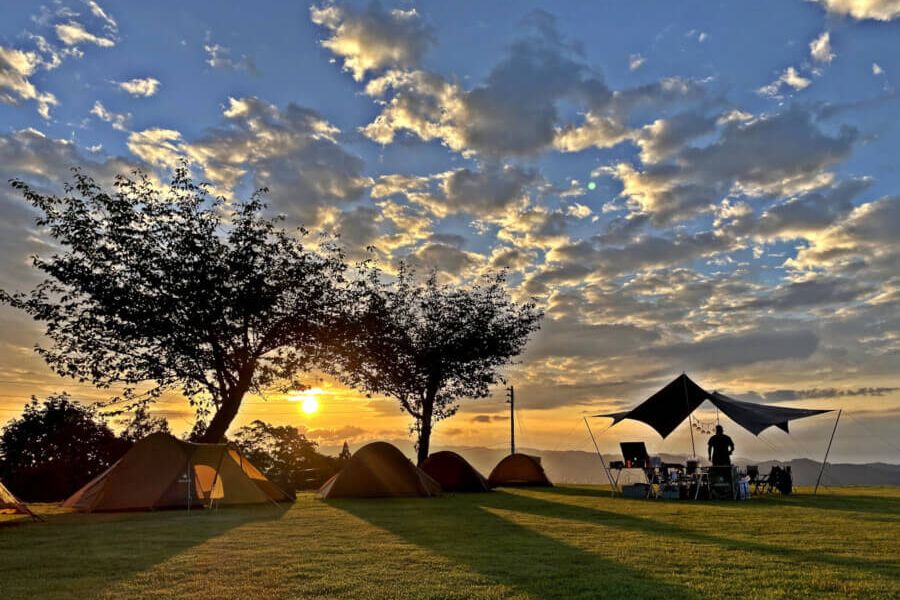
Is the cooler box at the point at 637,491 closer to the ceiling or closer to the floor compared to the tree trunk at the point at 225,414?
closer to the floor

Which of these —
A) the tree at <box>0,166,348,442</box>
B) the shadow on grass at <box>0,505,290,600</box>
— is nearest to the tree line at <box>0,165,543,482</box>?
the tree at <box>0,166,348,442</box>

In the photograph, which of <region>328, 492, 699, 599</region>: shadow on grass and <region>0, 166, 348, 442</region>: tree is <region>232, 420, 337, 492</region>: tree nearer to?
<region>0, 166, 348, 442</region>: tree

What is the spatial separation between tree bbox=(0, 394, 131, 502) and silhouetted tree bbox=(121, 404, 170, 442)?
3.73 ft

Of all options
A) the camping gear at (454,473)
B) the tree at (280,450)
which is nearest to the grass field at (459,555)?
the camping gear at (454,473)

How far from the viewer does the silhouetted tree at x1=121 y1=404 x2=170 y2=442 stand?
107ft

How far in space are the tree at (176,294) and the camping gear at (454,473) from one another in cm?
624

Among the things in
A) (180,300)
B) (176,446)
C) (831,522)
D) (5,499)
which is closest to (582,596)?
(831,522)

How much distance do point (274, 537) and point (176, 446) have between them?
7.48 m

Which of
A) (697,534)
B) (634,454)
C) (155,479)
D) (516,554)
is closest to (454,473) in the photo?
(634,454)

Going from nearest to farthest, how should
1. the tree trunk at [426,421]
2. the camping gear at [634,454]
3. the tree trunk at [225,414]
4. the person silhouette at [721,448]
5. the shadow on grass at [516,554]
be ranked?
1. the shadow on grass at [516,554]
2. the person silhouette at [721,448]
3. the camping gear at [634,454]
4. the tree trunk at [225,414]
5. the tree trunk at [426,421]

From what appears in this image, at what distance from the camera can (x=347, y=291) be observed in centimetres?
2677

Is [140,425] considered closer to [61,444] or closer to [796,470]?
[61,444]

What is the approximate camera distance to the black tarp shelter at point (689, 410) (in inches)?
882

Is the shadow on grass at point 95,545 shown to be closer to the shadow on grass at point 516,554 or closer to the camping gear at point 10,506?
the camping gear at point 10,506
